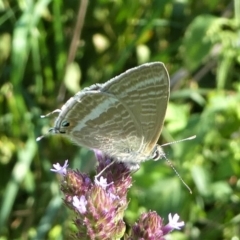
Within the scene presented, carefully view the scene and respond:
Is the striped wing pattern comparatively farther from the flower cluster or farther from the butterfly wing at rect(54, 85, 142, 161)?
the flower cluster

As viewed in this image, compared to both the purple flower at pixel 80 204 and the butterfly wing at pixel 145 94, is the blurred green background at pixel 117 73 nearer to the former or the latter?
the butterfly wing at pixel 145 94

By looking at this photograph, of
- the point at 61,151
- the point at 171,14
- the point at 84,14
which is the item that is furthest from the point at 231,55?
the point at 61,151

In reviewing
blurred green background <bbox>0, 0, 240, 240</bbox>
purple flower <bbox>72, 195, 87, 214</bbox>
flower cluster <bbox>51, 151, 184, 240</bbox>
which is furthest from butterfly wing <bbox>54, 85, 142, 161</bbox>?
blurred green background <bbox>0, 0, 240, 240</bbox>

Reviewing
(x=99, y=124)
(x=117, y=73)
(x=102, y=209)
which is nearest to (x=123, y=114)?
(x=99, y=124)

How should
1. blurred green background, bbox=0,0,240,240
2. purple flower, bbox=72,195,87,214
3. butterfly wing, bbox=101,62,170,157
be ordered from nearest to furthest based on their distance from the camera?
purple flower, bbox=72,195,87,214
butterfly wing, bbox=101,62,170,157
blurred green background, bbox=0,0,240,240

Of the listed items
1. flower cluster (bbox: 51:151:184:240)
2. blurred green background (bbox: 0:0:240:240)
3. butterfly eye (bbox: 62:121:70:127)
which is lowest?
blurred green background (bbox: 0:0:240:240)

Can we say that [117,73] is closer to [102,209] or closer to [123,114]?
[123,114]
